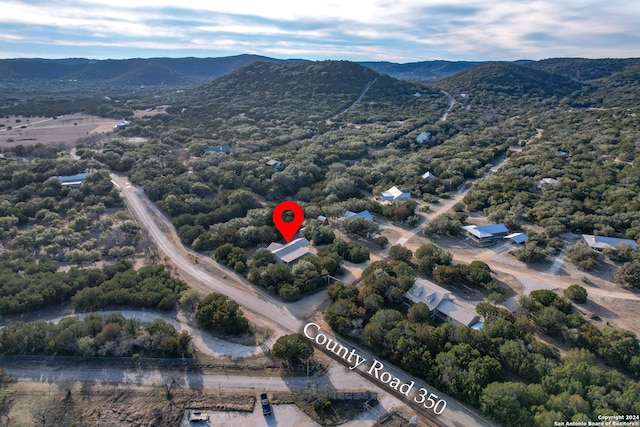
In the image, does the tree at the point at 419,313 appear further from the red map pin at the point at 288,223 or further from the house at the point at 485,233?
the red map pin at the point at 288,223

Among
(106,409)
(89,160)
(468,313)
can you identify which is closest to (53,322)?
(106,409)

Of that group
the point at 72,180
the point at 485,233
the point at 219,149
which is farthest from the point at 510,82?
the point at 72,180

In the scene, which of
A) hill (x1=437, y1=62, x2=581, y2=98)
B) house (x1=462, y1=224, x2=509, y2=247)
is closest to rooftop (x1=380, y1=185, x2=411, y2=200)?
house (x1=462, y1=224, x2=509, y2=247)

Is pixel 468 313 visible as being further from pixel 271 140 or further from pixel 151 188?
pixel 271 140

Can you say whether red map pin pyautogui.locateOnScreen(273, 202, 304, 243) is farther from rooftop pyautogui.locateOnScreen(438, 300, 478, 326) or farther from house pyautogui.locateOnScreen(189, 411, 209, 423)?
house pyautogui.locateOnScreen(189, 411, 209, 423)

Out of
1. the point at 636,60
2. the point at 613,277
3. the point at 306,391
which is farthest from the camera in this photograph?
the point at 636,60

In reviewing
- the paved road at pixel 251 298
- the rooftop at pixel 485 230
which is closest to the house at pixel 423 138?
the rooftop at pixel 485 230
